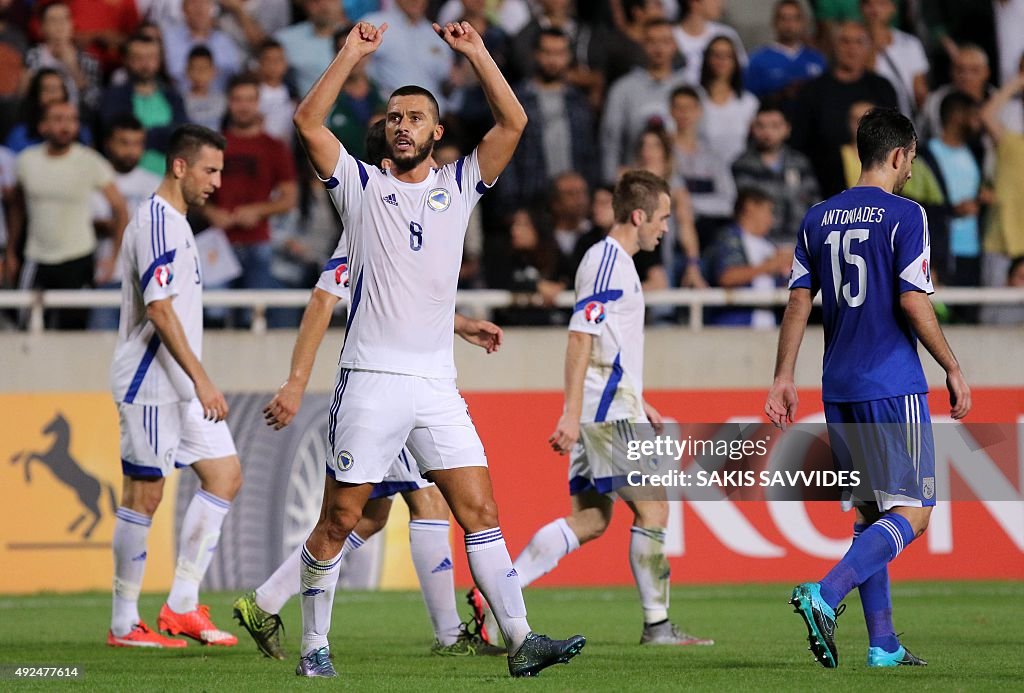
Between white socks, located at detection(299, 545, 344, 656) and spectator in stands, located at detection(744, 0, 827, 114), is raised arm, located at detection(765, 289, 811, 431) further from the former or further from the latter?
spectator in stands, located at detection(744, 0, 827, 114)

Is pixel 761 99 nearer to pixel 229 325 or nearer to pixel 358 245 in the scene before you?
pixel 229 325

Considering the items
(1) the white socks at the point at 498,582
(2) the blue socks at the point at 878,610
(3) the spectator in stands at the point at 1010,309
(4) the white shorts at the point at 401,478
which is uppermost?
(3) the spectator in stands at the point at 1010,309

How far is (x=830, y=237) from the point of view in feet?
23.4

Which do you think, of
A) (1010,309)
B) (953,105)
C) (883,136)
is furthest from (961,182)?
(883,136)

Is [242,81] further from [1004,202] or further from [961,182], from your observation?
[1004,202]

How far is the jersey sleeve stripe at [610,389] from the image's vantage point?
8812mm

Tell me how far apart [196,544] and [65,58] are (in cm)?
665

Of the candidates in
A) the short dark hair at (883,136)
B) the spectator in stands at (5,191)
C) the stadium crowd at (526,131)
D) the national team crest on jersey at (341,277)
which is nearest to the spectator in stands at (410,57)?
the stadium crowd at (526,131)

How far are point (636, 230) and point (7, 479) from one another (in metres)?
5.80

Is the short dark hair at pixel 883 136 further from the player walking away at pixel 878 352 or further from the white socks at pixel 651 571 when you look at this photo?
the white socks at pixel 651 571

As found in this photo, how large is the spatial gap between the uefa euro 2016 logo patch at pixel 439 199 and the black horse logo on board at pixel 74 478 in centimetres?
641

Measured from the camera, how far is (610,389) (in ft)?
28.9

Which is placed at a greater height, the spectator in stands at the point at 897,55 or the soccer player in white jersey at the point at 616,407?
the spectator in stands at the point at 897,55

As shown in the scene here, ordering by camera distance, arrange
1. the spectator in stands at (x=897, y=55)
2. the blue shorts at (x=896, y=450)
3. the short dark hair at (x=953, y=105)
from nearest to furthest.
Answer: the blue shorts at (x=896, y=450) → the short dark hair at (x=953, y=105) → the spectator in stands at (x=897, y=55)
